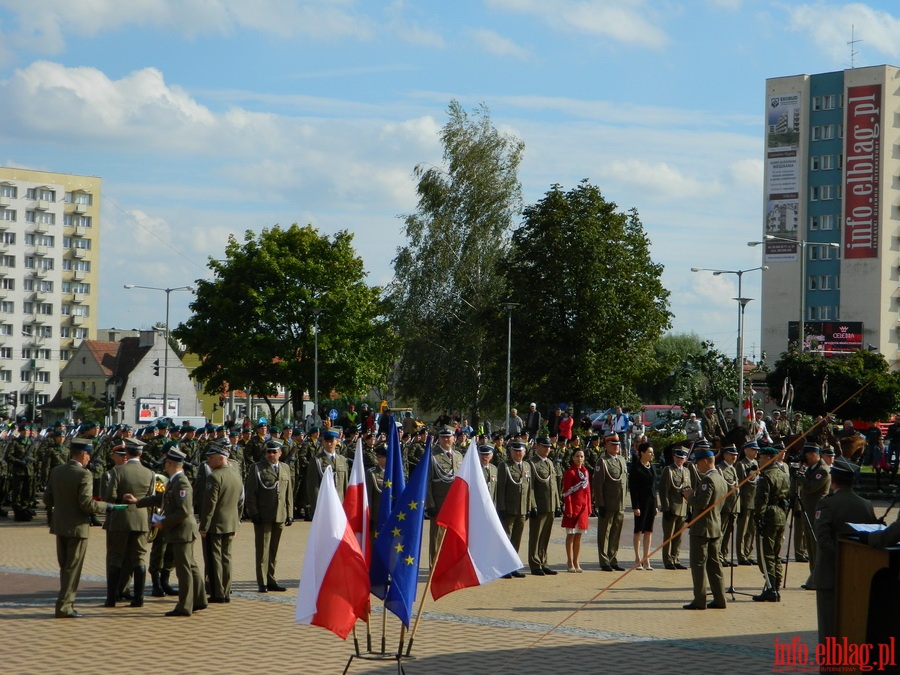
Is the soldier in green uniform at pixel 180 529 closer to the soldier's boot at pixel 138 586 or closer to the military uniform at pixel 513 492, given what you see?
the soldier's boot at pixel 138 586

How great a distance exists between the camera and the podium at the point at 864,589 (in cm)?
769

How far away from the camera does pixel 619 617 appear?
12.9 meters

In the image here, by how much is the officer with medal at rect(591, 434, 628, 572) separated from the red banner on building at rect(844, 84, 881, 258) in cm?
7632

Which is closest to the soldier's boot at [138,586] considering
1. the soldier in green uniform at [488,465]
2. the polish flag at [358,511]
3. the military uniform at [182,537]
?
the military uniform at [182,537]

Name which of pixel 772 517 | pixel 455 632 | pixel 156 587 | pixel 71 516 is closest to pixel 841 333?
pixel 772 517

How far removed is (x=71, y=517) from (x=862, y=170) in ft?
276

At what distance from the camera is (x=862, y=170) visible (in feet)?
289

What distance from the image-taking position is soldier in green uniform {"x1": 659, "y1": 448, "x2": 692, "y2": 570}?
17391 millimetres

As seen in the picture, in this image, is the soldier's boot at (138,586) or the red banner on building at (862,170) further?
the red banner on building at (862,170)

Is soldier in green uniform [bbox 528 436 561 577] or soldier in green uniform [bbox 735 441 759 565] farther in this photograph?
soldier in green uniform [bbox 528 436 561 577]

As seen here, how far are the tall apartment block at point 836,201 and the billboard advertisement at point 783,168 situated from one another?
8 centimetres

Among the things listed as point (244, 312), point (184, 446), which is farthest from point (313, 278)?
point (184, 446)

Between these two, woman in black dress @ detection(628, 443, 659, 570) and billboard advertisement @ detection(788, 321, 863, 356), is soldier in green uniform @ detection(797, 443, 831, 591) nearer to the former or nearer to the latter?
woman in black dress @ detection(628, 443, 659, 570)

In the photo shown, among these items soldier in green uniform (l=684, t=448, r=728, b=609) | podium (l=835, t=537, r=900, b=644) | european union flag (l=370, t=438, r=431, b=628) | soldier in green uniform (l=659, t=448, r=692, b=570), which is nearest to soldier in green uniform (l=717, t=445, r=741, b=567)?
soldier in green uniform (l=659, t=448, r=692, b=570)
